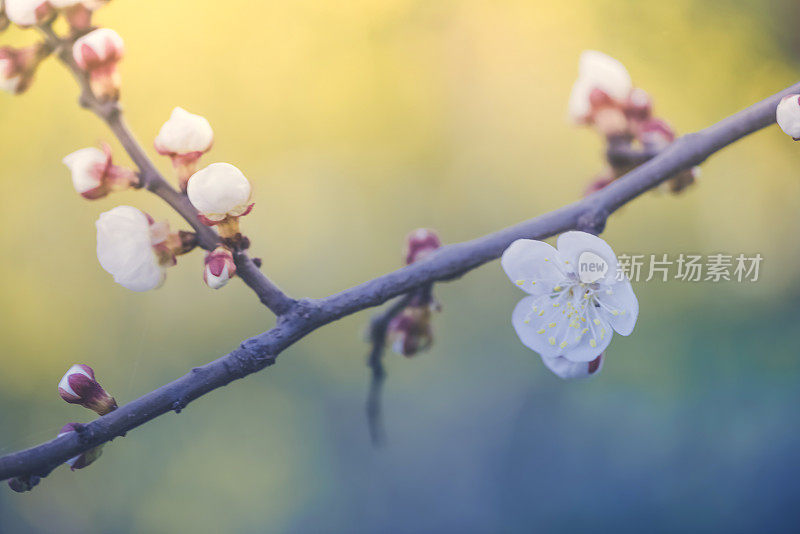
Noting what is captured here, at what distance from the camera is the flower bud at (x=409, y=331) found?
1.80 ft

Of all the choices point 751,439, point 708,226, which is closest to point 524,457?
point 751,439

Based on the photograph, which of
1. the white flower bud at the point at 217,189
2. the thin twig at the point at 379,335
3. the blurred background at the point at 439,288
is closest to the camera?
the white flower bud at the point at 217,189

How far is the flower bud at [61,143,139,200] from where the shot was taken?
373 millimetres

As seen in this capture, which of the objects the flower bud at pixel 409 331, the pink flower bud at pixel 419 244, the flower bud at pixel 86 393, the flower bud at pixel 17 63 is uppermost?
the flower bud at pixel 17 63

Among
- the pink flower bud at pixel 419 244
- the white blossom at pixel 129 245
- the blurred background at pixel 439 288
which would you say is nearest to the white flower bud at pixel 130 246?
the white blossom at pixel 129 245

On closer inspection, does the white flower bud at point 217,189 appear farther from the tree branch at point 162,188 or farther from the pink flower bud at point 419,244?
the pink flower bud at point 419,244

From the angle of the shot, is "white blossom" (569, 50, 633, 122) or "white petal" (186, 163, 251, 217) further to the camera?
"white blossom" (569, 50, 633, 122)

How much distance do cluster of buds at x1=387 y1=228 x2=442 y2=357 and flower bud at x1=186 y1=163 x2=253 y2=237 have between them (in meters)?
0.20

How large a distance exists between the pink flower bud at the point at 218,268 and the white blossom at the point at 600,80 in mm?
378

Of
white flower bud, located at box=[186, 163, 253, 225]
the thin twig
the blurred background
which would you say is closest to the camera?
white flower bud, located at box=[186, 163, 253, 225]

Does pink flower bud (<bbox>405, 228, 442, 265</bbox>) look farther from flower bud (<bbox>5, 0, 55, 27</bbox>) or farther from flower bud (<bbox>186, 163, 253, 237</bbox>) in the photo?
flower bud (<bbox>5, 0, 55, 27</bbox>)

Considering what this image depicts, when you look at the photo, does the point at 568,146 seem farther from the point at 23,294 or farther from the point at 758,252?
the point at 23,294

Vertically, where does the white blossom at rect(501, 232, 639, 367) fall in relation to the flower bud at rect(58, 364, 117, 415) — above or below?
below

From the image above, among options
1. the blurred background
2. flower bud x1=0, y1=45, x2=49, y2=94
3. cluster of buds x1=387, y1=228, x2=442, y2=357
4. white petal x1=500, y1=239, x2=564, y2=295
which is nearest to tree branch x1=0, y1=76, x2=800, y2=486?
white petal x1=500, y1=239, x2=564, y2=295
